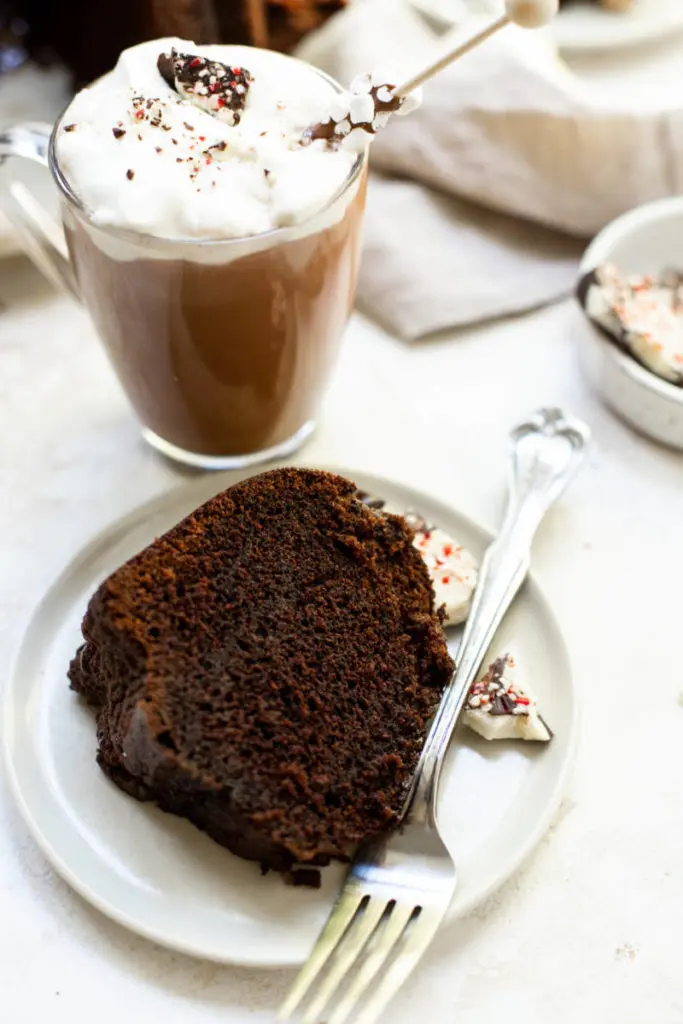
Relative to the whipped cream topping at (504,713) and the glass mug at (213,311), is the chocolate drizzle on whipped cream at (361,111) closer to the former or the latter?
the glass mug at (213,311)

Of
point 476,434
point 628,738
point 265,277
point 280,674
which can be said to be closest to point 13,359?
point 265,277

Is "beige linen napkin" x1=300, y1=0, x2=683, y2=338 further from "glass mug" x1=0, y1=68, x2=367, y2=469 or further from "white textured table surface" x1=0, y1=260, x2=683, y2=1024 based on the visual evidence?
"glass mug" x1=0, y1=68, x2=367, y2=469

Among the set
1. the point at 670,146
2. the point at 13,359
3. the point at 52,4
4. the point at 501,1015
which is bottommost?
the point at 13,359

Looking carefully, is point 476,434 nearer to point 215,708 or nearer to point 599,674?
point 599,674

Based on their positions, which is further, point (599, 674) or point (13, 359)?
point (13, 359)

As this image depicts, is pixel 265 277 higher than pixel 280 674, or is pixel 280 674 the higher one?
pixel 265 277

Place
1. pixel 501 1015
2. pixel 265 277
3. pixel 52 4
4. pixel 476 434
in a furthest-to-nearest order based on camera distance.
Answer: pixel 52 4, pixel 476 434, pixel 265 277, pixel 501 1015

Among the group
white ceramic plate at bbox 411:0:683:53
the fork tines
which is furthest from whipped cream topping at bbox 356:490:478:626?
white ceramic plate at bbox 411:0:683:53

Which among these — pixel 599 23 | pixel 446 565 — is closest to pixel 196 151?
pixel 446 565
